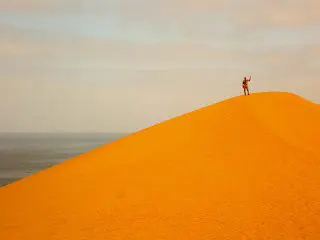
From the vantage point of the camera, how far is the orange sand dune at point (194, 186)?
9648mm

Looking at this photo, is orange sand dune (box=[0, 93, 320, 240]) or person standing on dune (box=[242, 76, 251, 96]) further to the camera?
person standing on dune (box=[242, 76, 251, 96])

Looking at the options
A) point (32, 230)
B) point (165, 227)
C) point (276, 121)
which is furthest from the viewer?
point (276, 121)

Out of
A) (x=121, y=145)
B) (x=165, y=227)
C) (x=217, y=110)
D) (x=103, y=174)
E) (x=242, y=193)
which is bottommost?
(x=165, y=227)

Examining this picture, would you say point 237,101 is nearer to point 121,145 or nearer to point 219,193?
point 121,145

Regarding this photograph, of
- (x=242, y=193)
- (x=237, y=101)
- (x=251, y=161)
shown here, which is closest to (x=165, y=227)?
(x=242, y=193)

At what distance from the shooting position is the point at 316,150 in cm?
1423

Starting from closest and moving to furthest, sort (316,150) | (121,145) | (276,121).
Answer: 1. (316,150)
2. (276,121)
3. (121,145)

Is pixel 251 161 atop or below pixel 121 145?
below

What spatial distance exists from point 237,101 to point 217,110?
1645 mm

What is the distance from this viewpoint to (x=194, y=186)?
12109mm

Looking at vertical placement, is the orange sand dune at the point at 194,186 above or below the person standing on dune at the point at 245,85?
below

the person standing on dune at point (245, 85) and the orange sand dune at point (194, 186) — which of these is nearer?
the orange sand dune at point (194, 186)

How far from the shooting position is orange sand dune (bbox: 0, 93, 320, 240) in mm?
9648

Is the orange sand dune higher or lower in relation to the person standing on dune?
lower
